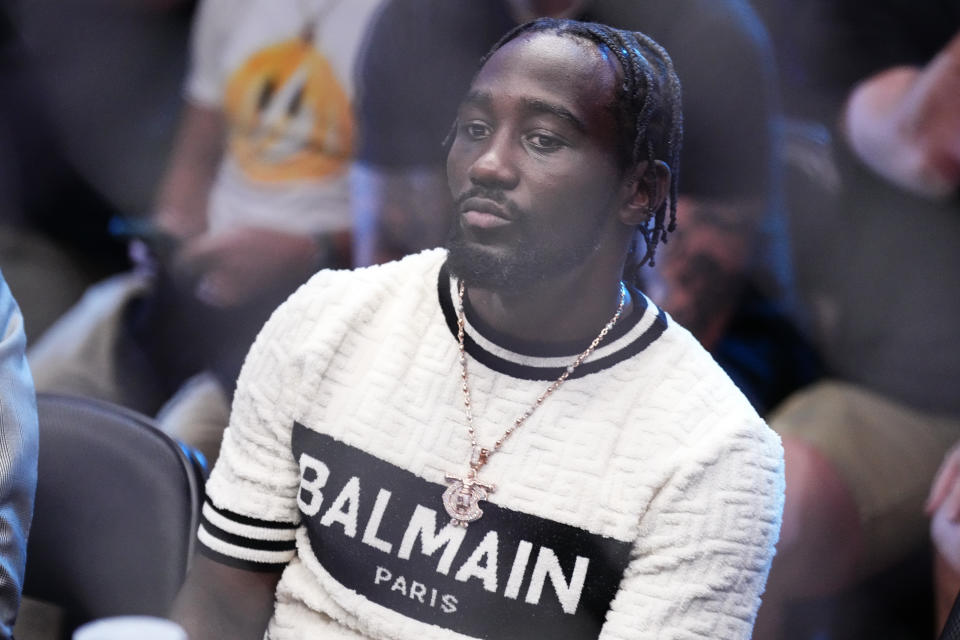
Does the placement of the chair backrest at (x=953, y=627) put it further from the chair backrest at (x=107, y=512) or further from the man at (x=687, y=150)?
the chair backrest at (x=107, y=512)

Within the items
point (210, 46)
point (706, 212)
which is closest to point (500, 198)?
point (706, 212)

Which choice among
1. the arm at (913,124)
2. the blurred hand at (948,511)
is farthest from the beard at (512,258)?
the arm at (913,124)

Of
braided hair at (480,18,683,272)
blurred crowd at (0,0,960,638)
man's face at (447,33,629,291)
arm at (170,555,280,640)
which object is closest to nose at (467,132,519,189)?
man's face at (447,33,629,291)

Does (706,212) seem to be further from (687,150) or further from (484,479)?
(484,479)

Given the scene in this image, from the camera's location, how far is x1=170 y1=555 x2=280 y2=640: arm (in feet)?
4.56

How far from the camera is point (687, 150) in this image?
1.96 meters

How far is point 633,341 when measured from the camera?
4.33 ft

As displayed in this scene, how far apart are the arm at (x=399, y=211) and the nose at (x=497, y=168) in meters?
0.97

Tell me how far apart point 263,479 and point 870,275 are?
1.34 meters

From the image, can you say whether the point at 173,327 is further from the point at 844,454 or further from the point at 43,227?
the point at 844,454

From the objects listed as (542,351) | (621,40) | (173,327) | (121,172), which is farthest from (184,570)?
(121,172)

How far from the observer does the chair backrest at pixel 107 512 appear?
4.87 feet

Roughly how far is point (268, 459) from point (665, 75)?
0.64 meters

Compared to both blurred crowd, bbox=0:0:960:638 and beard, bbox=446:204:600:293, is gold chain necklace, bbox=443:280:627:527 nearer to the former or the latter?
beard, bbox=446:204:600:293
